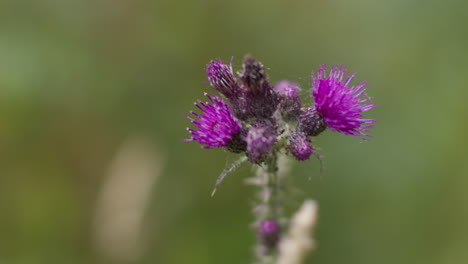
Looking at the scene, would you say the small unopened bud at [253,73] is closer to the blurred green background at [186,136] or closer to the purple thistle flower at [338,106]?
the purple thistle flower at [338,106]

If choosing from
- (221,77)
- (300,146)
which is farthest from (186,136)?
(300,146)

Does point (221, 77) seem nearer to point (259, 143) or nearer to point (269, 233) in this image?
point (259, 143)

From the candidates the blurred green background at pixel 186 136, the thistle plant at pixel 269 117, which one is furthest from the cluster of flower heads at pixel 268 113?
the blurred green background at pixel 186 136

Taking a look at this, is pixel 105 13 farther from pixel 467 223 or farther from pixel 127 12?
pixel 467 223

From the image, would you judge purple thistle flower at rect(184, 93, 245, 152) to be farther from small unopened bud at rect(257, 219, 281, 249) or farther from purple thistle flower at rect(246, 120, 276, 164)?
small unopened bud at rect(257, 219, 281, 249)

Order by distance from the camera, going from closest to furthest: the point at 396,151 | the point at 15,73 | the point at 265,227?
the point at 265,227 < the point at 15,73 < the point at 396,151

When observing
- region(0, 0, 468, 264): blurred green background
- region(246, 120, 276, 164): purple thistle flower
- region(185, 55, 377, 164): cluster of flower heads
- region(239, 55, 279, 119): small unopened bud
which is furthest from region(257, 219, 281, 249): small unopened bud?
region(0, 0, 468, 264): blurred green background

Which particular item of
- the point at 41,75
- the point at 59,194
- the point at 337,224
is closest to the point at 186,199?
the point at 59,194
